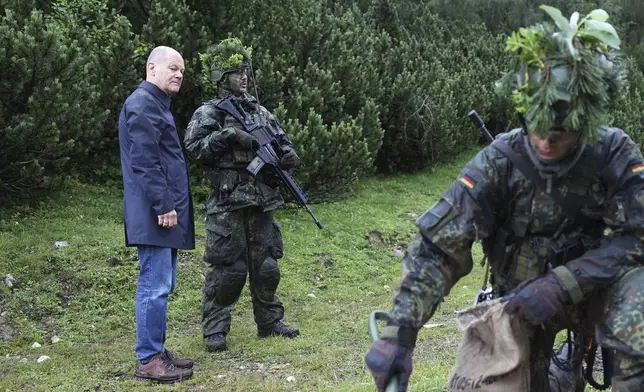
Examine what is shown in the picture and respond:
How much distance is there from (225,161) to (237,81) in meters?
0.66

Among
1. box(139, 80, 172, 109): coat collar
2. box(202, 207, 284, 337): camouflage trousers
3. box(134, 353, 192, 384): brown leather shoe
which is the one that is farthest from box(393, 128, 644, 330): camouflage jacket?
box(202, 207, 284, 337): camouflage trousers

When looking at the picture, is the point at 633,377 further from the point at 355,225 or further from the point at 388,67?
the point at 388,67

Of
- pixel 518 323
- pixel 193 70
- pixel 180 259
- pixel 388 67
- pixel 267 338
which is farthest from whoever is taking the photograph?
pixel 388 67

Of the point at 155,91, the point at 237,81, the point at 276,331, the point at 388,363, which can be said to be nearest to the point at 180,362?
the point at 276,331

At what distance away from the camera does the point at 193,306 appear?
7.24 m

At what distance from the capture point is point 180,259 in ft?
26.3

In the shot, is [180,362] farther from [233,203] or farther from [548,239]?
[548,239]

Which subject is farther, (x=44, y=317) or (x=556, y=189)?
(x=44, y=317)

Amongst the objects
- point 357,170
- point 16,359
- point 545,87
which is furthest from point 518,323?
point 357,170

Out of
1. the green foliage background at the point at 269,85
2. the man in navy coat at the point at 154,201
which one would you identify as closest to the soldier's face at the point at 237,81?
the man in navy coat at the point at 154,201

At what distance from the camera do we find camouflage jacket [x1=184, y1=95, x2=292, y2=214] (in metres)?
5.70

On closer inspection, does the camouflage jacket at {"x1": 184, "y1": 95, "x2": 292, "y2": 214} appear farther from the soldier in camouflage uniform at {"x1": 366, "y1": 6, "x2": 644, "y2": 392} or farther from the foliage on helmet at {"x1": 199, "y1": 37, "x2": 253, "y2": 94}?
the soldier in camouflage uniform at {"x1": 366, "y1": 6, "x2": 644, "y2": 392}

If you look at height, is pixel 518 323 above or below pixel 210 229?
above

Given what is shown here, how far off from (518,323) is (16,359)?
4260 millimetres
